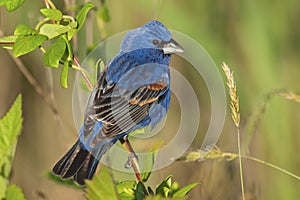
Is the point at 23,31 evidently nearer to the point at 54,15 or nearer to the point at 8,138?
the point at 54,15

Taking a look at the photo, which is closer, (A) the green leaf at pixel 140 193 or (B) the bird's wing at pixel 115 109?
(A) the green leaf at pixel 140 193

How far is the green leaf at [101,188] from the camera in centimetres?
115

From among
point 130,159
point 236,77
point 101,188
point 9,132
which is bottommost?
point 236,77

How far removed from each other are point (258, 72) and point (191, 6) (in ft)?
1.62

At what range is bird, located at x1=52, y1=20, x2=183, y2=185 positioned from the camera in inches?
73.9

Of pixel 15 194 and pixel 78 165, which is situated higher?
pixel 15 194

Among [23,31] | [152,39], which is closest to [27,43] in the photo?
[23,31]

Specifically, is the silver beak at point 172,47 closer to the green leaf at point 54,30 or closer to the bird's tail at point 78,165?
the bird's tail at point 78,165

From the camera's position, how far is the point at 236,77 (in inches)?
136

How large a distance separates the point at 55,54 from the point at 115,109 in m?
0.51

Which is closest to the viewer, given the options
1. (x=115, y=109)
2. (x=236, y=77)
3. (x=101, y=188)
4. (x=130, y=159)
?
(x=101, y=188)

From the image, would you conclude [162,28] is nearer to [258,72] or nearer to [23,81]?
[258,72]

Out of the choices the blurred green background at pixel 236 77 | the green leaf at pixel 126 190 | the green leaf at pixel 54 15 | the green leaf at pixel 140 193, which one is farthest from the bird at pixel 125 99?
the blurred green background at pixel 236 77

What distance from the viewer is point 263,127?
325 cm
